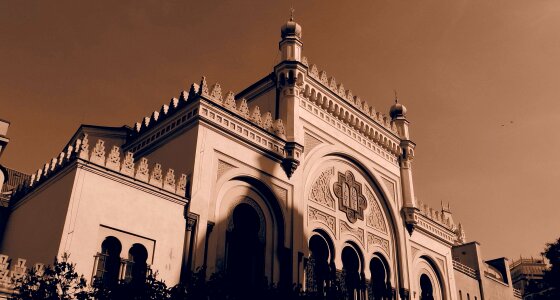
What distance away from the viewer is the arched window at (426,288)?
26.9 meters

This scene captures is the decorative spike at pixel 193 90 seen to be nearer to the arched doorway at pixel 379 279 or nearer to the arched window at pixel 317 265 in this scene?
the arched window at pixel 317 265

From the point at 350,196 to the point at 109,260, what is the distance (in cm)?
1150

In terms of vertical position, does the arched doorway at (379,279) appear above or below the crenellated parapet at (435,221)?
below

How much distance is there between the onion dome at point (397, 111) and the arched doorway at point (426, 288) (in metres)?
8.06

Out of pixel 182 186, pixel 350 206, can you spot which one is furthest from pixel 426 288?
pixel 182 186

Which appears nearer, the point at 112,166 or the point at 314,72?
the point at 112,166

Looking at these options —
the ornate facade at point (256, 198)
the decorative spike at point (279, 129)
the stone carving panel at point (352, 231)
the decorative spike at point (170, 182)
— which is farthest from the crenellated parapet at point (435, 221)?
the decorative spike at point (170, 182)

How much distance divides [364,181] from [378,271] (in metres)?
3.96

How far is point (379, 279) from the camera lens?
79.1ft

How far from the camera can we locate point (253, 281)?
18.6 metres

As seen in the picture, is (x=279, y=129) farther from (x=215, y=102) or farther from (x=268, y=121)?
(x=215, y=102)

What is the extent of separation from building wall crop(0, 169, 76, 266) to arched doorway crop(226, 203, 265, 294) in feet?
17.4

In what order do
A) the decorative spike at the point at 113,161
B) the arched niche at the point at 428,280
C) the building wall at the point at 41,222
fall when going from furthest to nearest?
the arched niche at the point at 428,280, the decorative spike at the point at 113,161, the building wall at the point at 41,222

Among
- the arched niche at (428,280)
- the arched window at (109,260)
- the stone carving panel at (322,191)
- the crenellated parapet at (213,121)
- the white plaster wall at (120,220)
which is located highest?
the crenellated parapet at (213,121)
